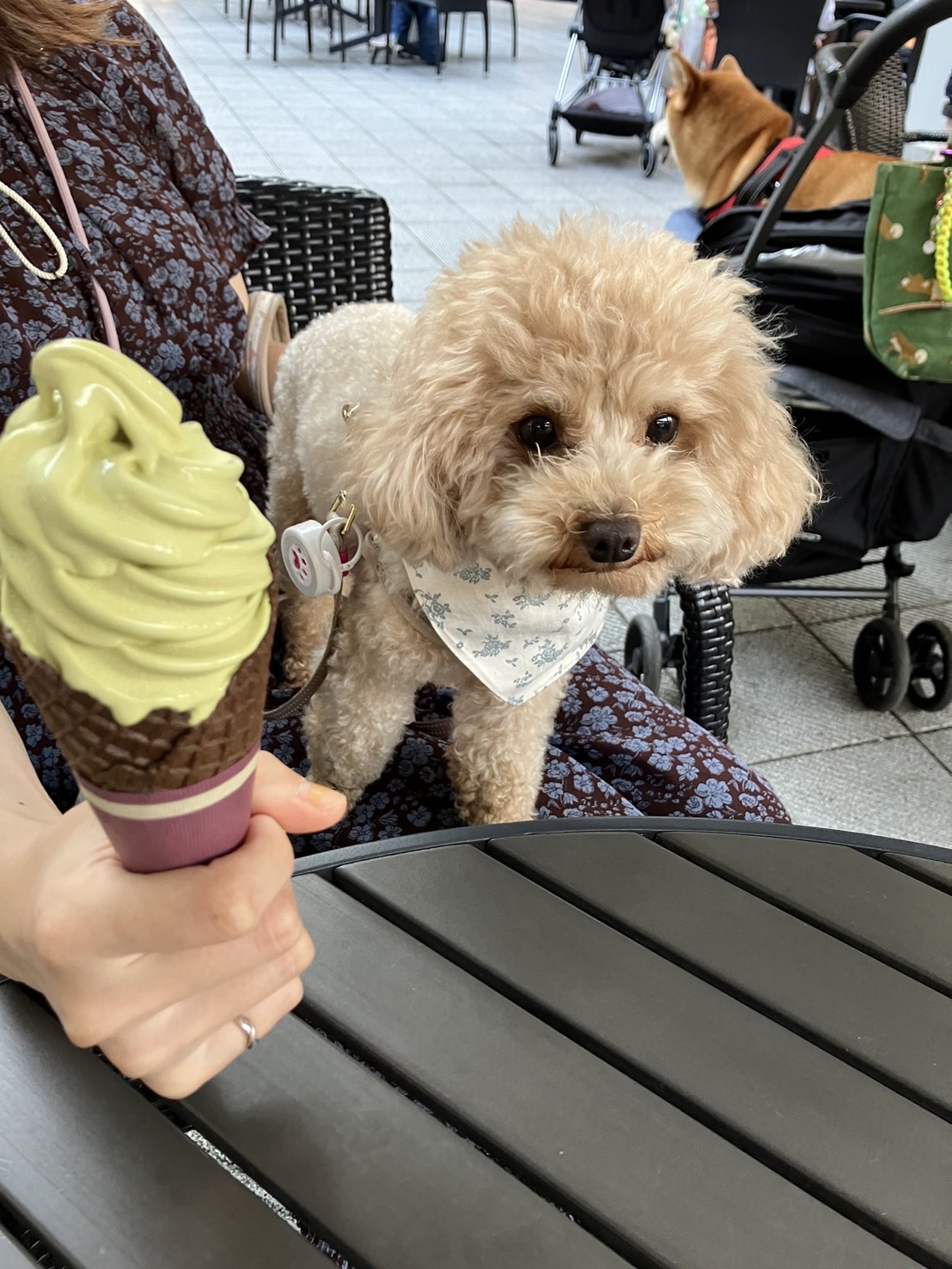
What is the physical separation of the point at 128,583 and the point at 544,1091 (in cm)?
45

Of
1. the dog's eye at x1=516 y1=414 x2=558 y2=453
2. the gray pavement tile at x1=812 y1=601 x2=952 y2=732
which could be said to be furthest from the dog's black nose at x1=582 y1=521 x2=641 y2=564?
the gray pavement tile at x1=812 y1=601 x2=952 y2=732

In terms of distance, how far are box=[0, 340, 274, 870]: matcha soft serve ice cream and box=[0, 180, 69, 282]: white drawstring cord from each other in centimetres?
71

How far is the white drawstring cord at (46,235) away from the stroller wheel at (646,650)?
1100 mm

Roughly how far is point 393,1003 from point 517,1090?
0.34ft

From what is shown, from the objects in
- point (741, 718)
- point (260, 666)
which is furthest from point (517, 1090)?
point (741, 718)

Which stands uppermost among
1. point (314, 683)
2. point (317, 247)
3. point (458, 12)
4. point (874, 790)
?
point (458, 12)

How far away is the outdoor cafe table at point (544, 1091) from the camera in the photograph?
560 millimetres

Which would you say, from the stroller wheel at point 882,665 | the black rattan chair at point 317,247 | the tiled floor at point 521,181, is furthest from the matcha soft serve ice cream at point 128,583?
the stroller wheel at point 882,665

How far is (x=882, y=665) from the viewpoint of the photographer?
2.04 m

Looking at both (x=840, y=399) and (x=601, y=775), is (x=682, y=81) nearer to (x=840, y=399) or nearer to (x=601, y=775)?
(x=840, y=399)

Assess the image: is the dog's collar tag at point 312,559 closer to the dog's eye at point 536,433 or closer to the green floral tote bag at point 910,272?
the dog's eye at point 536,433

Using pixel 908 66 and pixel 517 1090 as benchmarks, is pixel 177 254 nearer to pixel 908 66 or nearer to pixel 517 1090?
pixel 517 1090

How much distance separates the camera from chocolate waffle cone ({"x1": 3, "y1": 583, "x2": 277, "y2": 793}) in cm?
38

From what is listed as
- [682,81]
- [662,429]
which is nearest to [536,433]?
[662,429]
